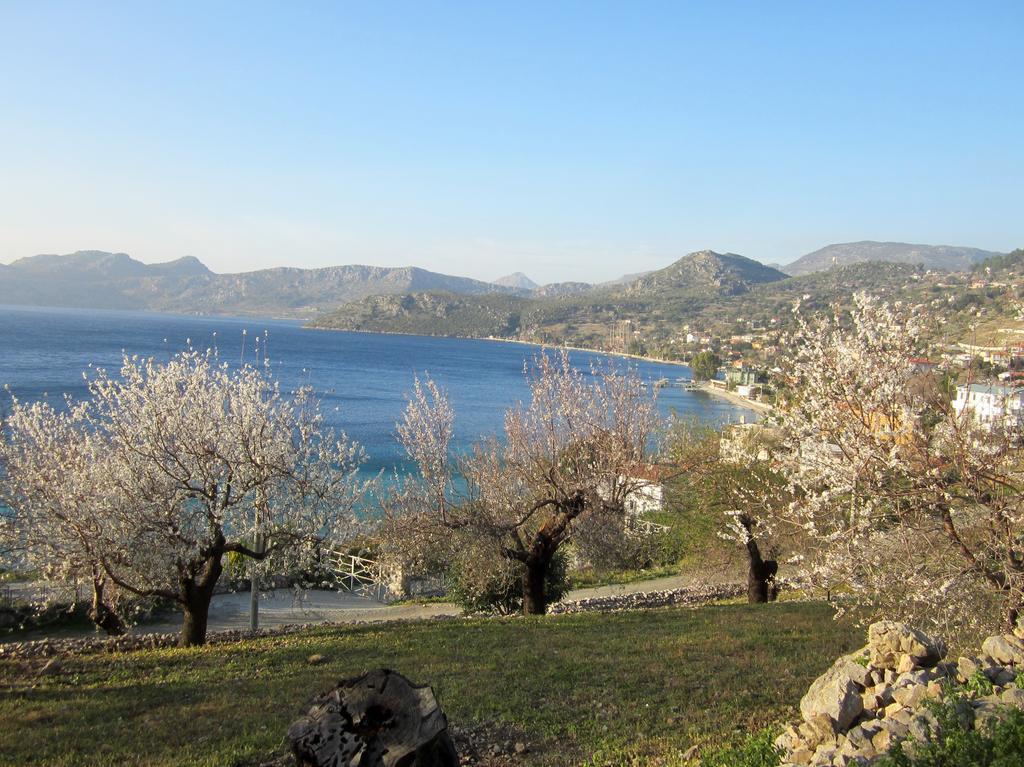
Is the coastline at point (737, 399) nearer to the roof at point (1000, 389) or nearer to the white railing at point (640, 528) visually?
the white railing at point (640, 528)

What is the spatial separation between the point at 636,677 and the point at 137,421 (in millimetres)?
12304

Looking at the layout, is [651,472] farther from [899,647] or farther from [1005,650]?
[1005,650]

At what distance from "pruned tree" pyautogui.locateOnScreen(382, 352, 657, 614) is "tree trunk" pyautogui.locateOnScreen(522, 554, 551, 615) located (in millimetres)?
28

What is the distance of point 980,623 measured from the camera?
966cm

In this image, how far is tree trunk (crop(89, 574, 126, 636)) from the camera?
54.4 ft

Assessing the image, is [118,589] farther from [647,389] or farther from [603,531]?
[647,389]

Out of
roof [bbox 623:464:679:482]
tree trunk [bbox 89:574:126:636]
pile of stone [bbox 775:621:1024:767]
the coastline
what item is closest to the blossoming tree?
tree trunk [bbox 89:574:126:636]

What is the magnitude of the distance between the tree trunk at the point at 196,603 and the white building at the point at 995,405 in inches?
561

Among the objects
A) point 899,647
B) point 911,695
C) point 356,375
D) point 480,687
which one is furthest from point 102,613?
point 356,375

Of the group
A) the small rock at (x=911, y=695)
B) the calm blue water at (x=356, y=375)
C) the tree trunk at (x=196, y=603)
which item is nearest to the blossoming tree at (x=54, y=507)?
the tree trunk at (x=196, y=603)

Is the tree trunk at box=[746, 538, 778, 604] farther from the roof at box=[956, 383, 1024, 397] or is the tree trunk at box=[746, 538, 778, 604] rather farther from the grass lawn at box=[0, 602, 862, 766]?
the roof at box=[956, 383, 1024, 397]

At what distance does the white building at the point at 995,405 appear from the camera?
948cm

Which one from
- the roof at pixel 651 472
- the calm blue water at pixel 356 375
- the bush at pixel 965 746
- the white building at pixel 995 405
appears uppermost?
the white building at pixel 995 405

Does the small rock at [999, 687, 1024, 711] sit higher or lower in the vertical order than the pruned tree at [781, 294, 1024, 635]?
lower
